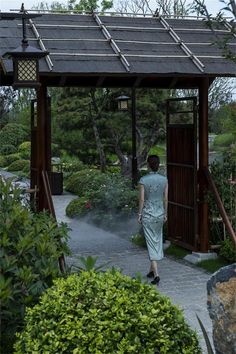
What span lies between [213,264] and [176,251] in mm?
1232

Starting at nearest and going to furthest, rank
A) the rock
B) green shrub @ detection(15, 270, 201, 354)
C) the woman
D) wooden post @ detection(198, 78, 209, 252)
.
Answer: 1. green shrub @ detection(15, 270, 201, 354)
2. the rock
3. the woman
4. wooden post @ detection(198, 78, 209, 252)

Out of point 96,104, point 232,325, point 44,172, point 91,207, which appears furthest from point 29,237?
point 96,104

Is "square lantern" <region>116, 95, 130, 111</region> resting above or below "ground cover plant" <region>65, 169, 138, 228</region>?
above

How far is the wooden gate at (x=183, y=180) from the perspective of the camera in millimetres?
9773

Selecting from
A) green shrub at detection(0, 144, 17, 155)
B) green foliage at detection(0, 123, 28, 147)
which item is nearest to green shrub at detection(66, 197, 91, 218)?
green shrub at detection(0, 144, 17, 155)

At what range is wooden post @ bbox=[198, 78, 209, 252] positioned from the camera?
9.60m

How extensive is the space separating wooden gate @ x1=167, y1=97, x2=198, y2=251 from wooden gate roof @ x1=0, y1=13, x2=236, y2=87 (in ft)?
2.39

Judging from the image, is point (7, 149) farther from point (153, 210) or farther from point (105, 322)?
point (105, 322)

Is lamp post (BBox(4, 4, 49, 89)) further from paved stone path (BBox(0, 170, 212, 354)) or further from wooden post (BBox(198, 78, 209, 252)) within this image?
wooden post (BBox(198, 78, 209, 252))

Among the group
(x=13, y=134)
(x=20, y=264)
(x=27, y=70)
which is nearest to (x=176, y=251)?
(x=27, y=70)

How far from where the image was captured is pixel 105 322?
3523 mm

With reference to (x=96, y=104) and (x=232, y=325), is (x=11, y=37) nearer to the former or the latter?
(x=232, y=325)

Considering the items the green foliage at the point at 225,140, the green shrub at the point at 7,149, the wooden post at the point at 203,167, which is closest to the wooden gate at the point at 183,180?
the wooden post at the point at 203,167

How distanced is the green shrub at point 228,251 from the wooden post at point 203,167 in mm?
273
